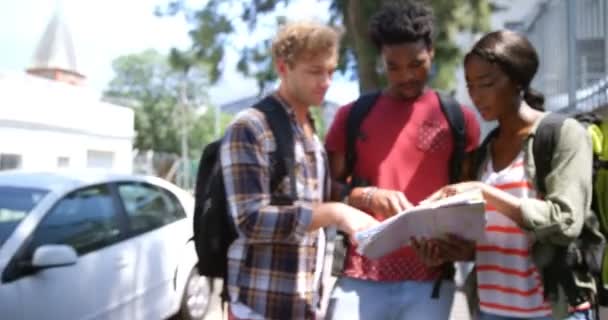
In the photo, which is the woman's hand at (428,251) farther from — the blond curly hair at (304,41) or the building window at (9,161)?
the building window at (9,161)

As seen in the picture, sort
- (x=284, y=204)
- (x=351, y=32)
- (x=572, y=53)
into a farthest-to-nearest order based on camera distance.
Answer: (x=351, y=32)
(x=572, y=53)
(x=284, y=204)

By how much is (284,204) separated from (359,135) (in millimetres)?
494

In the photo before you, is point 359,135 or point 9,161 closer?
point 359,135

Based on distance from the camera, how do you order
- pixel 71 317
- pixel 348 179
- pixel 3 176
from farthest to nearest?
pixel 3 176 < pixel 71 317 < pixel 348 179

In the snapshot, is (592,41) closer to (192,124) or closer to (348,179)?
(348,179)

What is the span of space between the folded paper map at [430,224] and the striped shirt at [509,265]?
11 centimetres

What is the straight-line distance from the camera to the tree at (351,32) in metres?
8.20

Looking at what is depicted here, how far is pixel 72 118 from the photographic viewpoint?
20344 millimetres

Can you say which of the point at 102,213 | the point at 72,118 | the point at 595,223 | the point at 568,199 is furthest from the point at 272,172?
the point at 72,118

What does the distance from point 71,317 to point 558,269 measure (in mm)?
2974

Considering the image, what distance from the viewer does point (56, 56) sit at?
39.4 m

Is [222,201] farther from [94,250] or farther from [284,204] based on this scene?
[94,250]

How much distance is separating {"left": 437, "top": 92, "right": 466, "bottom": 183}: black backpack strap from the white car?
1.74m

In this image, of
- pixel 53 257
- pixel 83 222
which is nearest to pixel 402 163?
pixel 53 257
